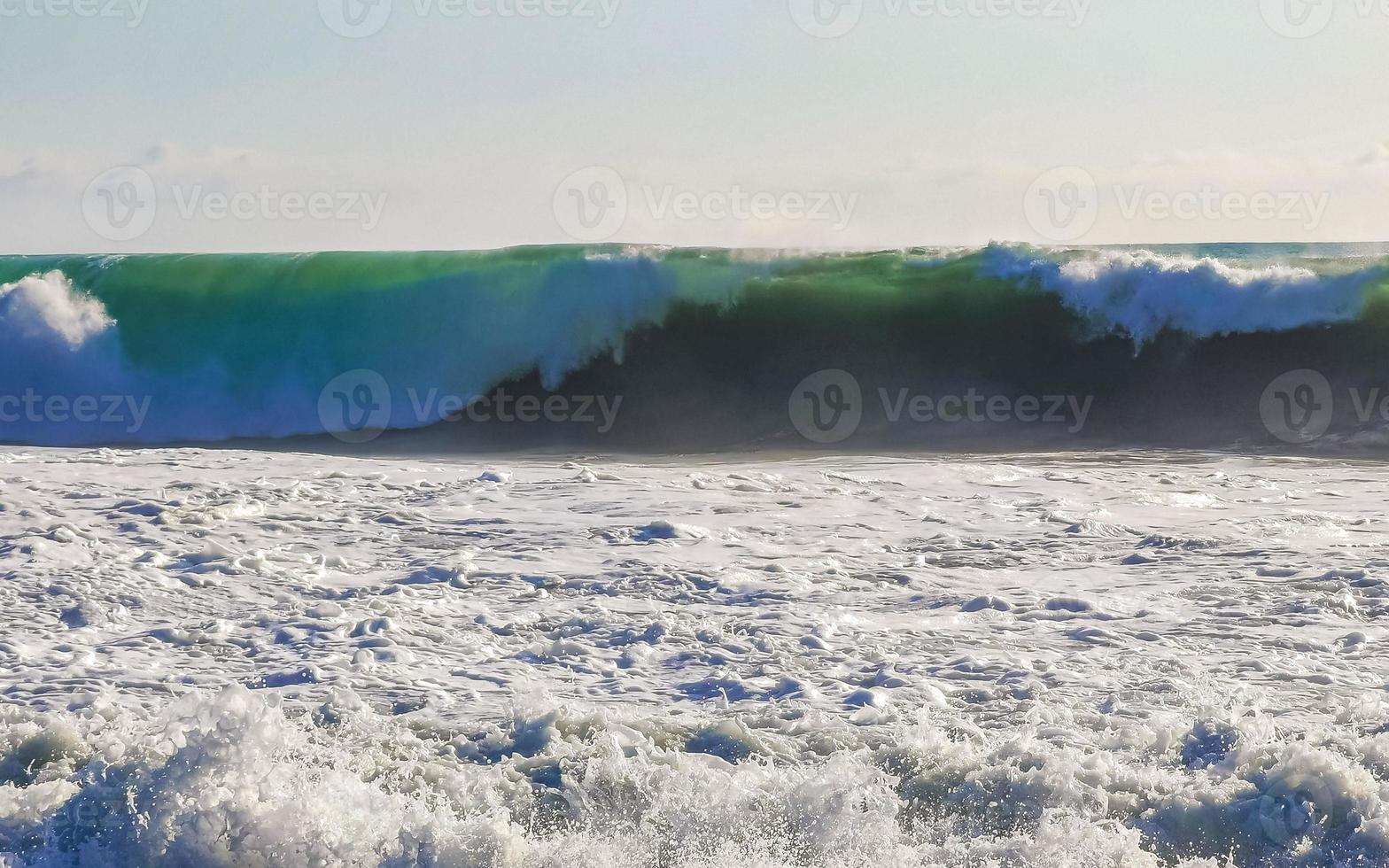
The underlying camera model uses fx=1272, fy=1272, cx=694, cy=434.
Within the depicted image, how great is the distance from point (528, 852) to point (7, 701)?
1.77 m

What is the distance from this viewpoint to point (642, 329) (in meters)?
13.4

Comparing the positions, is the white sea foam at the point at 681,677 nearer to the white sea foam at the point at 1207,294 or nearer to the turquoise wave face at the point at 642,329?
the turquoise wave face at the point at 642,329

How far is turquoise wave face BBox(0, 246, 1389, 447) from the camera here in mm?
12344

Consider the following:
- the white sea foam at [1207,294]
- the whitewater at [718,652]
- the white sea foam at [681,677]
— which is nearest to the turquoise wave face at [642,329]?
→ the white sea foam at [1207,294]

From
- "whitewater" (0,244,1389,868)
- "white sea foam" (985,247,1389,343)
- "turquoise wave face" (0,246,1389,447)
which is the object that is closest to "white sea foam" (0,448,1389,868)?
"whitewater" (0,244,1389,868)

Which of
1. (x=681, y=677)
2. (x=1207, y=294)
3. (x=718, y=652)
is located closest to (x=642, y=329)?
(x=1207, y=294)

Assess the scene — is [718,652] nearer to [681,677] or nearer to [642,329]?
[681,677]

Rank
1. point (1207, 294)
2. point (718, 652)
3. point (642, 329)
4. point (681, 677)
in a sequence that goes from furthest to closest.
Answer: point (642, 329), point (1207, 294), point (718, 652), point (681, 677)

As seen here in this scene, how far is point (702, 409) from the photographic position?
1219 centimetres

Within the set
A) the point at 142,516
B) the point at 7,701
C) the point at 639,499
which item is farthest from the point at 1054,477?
the point at 7,701

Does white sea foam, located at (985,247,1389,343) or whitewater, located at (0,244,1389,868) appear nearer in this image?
whitewater, located at (0,244,1389,868)

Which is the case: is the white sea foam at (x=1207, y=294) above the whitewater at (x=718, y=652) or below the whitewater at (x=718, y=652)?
above

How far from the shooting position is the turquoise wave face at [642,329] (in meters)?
12.3

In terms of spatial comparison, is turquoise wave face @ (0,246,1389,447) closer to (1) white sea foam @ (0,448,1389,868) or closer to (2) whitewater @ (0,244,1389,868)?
(2) whitewater @ (0,244,1389,868)
